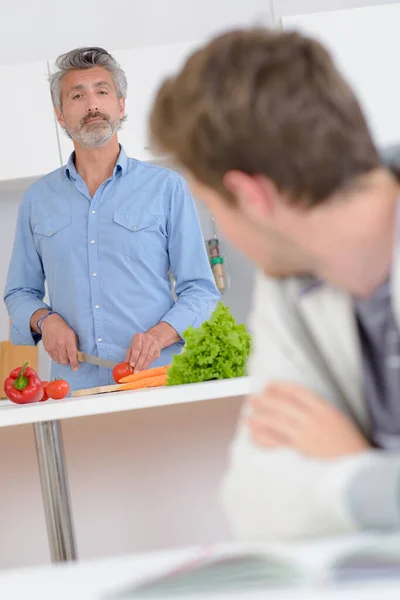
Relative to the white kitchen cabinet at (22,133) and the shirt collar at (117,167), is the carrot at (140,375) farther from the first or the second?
the white kitchen cabinet at (22,133)

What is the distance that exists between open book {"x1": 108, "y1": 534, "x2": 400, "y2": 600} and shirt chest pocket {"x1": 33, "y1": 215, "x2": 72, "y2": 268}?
7.87ft

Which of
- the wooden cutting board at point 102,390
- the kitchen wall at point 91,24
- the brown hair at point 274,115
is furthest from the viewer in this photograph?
the kitchen wall at point 91,24

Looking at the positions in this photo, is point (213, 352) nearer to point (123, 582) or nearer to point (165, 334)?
point (165, 334)

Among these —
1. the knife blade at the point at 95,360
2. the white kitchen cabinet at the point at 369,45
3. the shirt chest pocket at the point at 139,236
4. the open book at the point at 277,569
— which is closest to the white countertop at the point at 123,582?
the open book at the point at 277,569

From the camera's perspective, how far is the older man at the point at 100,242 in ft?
9.68

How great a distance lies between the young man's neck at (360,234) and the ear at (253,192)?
0.05m

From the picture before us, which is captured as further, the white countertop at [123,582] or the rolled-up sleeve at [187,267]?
the rolled-up sleeve at [187,267]

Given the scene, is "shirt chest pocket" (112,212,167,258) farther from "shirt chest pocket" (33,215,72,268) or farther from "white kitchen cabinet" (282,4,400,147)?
"white kitchen cabinet" (282,4,400,147)

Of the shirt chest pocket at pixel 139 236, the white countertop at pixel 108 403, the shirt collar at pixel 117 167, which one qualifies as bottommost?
the white countertop at pixel 108 403

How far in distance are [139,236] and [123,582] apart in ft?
7.69

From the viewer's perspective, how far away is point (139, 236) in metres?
3.00

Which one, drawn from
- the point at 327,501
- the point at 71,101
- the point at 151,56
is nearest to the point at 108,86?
the point at 71,101

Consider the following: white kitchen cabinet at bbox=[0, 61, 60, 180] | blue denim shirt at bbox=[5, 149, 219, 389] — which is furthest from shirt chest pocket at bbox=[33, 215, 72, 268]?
white kitchen cabinet at bbox=[0, 61, 60, 180]

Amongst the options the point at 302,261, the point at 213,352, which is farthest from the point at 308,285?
the point at 213,352
